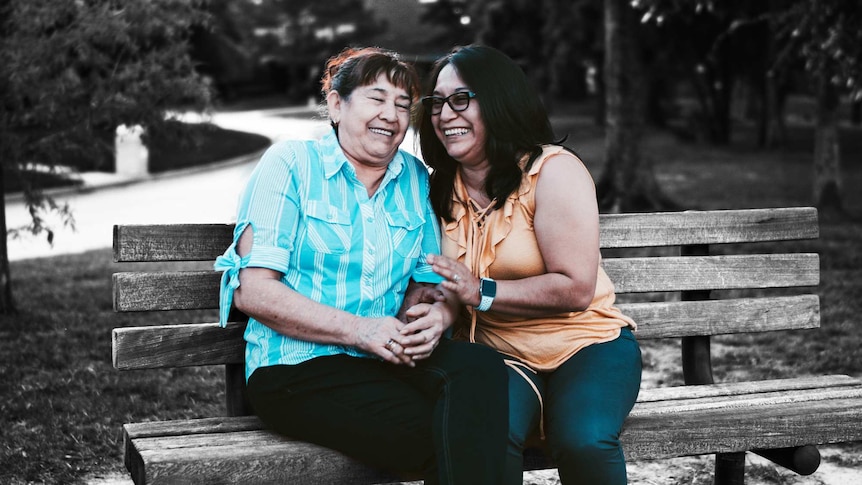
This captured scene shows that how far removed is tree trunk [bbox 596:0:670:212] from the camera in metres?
13.5

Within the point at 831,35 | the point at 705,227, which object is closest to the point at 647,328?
the point at 705,227

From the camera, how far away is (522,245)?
11.0ft

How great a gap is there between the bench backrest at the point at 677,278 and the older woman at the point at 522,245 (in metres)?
0.42

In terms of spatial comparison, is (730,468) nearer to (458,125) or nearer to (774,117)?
(458,125)

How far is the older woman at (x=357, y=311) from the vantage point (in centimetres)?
293

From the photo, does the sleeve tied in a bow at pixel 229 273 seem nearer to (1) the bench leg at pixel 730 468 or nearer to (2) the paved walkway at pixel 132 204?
(1) the bench leg at pixel 730 468

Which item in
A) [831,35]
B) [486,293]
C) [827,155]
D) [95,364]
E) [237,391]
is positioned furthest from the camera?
[827,155]

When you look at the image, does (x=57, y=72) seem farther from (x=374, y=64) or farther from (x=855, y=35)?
(x=855, y=35)

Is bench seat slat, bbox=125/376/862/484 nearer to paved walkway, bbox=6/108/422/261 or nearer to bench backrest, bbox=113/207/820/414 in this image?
bench backrest, bbox=113/207/820/414

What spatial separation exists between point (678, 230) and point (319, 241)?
146 cm

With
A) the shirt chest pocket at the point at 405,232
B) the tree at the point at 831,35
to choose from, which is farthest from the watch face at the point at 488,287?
the tree at the point at 831,35

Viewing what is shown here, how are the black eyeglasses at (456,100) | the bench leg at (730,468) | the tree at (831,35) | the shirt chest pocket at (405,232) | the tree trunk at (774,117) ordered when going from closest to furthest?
1. the shirt chest pocket at (405,232)
2. the black eyeglasses at (456,100)
3. the bench leg at (730,468)
4. the tree at (831,35)
5. the tree trunk at (774,117)

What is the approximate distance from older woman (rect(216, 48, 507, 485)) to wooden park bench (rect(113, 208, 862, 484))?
0.14 metres

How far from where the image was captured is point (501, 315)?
3414mm
